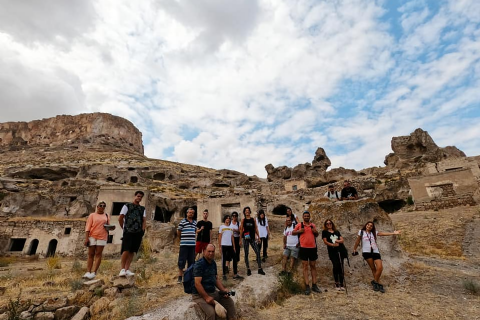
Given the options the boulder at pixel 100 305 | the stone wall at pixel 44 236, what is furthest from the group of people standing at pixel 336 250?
the stone wall at pixel 44 236

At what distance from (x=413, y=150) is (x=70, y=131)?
9456 cm

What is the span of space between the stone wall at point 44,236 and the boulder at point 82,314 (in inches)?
583

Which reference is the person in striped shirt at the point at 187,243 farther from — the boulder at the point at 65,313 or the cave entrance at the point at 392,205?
the cave entrance at the point at 392,205

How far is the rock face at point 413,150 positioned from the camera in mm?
33188

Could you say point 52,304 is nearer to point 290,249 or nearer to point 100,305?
point 100,305

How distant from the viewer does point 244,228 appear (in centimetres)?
676

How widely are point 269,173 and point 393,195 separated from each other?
29610 millimetres

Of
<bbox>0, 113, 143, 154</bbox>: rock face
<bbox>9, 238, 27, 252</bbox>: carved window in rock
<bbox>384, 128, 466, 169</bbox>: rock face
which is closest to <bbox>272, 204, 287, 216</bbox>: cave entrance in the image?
<bbox>9, 238, 27, 252</bbox>: carved window in rock

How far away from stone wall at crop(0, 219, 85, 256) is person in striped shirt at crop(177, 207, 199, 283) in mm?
14823

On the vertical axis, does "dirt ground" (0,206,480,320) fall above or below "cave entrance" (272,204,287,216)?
below

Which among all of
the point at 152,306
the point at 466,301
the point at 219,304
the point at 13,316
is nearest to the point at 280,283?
the point at 219,304

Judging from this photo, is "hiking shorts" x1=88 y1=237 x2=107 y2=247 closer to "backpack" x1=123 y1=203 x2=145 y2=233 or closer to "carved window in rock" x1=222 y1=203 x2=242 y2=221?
"backpack" x1=123 y1=203 x2=145 y2=233

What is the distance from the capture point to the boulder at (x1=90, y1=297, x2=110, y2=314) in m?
4.60

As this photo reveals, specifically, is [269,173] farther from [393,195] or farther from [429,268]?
[429,268]
